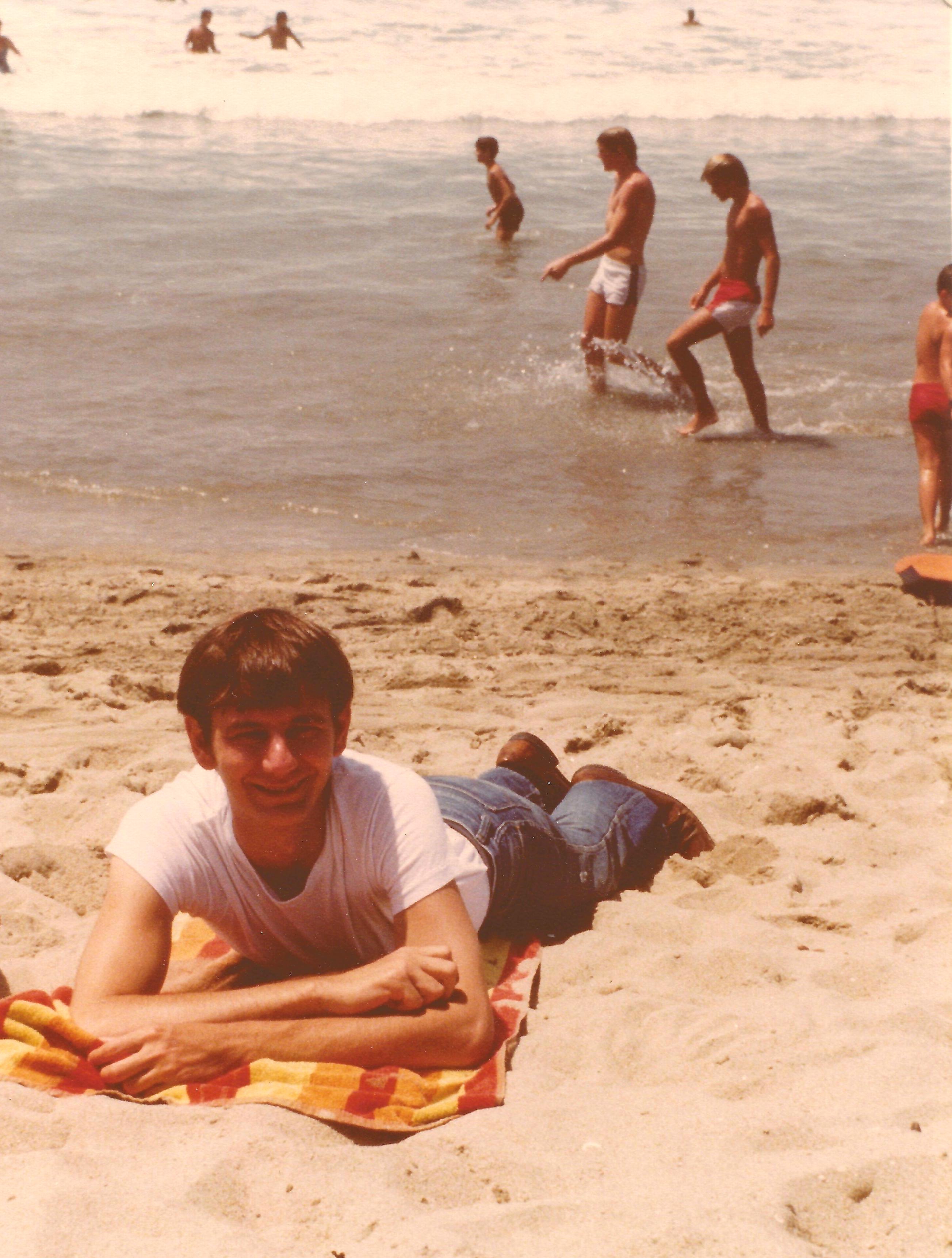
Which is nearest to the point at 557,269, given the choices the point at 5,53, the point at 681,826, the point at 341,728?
the point at 681,826

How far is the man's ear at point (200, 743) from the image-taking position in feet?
9.33

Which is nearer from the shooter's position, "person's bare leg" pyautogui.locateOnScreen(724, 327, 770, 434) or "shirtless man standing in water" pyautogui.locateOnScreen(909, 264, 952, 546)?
"shirtless man standing in water" pyautogui.locateOnScreen(909, 264, 952, 546)

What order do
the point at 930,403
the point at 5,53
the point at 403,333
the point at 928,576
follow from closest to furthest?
the point at 928,576 < the point at 930,403 < the point at 403,333 < the point at 5,53

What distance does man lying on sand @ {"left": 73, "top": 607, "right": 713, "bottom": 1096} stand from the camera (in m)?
2.71

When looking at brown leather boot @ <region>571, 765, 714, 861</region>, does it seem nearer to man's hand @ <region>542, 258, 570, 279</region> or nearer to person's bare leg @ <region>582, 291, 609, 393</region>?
person's bare leg @ <region>582, 291, 609, 393</region>

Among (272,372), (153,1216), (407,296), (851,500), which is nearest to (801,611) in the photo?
(851,500)

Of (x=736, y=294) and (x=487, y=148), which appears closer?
(x=736, y=294)

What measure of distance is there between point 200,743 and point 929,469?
567 centimetres

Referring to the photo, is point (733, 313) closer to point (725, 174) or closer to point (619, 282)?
point (725, 174)

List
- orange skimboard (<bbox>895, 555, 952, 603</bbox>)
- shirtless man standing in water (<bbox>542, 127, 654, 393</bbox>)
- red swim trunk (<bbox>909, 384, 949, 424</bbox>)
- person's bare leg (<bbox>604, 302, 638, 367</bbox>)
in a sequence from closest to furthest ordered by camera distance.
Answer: orange skimboard (<bbox>895, 555, 952, 603</bbox>), red swim trunk (<bbox>909, 384, 949, 424</bbox>), shirtless man standing in water (<bbox>542, 127, 654, 393</bbox>), person's bare leg (<bbox>604, 302, 638, 367</bbox>)

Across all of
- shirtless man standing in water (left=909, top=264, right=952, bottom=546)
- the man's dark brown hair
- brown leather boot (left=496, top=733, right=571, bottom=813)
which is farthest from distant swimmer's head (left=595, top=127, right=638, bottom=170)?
brown leather boot (left=496, top=733, right=571, bottom=813)

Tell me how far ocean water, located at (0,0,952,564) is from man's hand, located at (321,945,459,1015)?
14.8 ft

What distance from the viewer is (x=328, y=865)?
9.58 feet

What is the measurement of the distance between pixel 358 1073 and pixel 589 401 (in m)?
7.67
